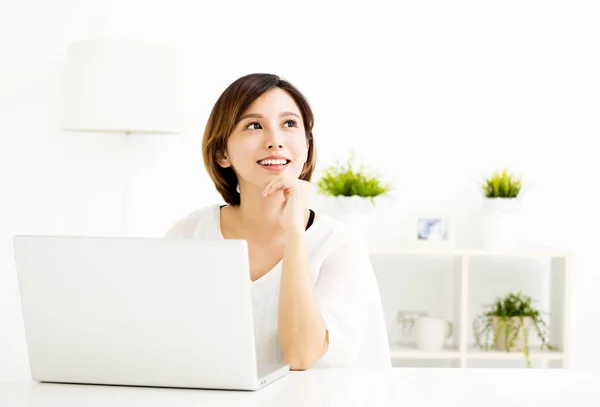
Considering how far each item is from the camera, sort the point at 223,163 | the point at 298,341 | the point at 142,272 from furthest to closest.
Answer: the point at 223,163 < the point at 298,341 < the point at 142,272

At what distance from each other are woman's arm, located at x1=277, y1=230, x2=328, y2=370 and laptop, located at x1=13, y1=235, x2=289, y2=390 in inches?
13.8

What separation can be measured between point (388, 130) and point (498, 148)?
50cm

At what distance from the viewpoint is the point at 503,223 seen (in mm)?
3770

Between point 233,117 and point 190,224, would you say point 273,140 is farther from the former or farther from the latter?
point 190,224

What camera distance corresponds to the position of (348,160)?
4.00 metres

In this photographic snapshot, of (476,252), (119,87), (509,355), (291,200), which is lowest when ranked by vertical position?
(509,355)

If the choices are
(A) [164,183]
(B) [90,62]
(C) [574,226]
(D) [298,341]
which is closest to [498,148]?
(C) [574,226]

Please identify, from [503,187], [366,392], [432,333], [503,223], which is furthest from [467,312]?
[366,392]

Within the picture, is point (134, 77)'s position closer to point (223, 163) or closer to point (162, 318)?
point (223, 163)

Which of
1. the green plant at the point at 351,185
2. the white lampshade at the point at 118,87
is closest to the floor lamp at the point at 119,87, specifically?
the white lampshade at the point at 118,87

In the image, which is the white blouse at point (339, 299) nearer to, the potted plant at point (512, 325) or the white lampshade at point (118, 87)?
the white lampshade at point (118, 87)

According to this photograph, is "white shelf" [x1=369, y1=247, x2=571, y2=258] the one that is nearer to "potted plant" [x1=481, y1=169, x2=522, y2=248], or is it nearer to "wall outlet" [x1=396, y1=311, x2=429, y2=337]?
"potted plant" [x1=481, y1=169, x2=522, y2=248]

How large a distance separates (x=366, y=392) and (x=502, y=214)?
97.3 inches

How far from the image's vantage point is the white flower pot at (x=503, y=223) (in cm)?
377
